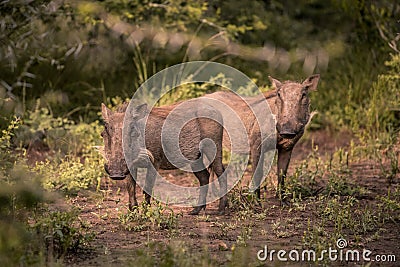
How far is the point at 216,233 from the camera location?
5.30m

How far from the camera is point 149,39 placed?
10180mm

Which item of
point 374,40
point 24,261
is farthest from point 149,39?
point 24,261

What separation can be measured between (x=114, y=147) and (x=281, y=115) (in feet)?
4.98

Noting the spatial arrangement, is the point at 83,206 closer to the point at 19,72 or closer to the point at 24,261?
the point at 24,261

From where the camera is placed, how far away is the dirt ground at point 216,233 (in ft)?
15.4

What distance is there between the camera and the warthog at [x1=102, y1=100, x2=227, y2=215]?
5566mm

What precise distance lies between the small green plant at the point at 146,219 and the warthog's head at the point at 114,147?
0.28m

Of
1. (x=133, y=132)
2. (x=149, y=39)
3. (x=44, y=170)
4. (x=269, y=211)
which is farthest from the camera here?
(x=149, y=39)

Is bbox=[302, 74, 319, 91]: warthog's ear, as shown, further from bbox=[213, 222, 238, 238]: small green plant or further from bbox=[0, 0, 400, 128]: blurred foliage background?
bbox=[0, 0, 400, 128]: blurred foliage background

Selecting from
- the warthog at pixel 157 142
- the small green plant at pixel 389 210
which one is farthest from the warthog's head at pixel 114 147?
the small green plant at pixel 389 210

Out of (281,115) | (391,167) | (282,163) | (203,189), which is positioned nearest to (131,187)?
(203,189)

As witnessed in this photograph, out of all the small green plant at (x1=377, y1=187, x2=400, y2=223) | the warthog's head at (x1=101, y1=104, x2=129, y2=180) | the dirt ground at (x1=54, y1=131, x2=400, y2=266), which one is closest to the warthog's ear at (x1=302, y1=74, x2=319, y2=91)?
the dirt ground at (x1=54, y1=131, x2=400, y2=266)

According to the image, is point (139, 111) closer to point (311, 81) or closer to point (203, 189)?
point (203, 189)

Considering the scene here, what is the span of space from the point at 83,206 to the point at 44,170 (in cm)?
63
